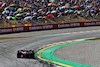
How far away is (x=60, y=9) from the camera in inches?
1673

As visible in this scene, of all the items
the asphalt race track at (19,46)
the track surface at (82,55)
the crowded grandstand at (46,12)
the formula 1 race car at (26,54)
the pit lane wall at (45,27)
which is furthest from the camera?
the crowded grandstand at (46,12)

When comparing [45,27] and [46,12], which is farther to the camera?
[46,12]

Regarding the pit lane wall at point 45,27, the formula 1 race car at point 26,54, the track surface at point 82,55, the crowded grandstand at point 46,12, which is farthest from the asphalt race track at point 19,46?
the crowded grandstand at point 46,12

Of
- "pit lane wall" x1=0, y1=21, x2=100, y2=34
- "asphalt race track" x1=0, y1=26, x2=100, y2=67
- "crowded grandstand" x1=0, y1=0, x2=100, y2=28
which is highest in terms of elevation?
"crowded grandstand" x1=0, y1=0, x2=100, y2=28

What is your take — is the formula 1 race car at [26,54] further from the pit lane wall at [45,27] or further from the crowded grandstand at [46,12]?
the crowded grandstand at [46,12]

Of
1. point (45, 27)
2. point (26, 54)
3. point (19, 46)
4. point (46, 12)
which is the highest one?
point (46, 12)

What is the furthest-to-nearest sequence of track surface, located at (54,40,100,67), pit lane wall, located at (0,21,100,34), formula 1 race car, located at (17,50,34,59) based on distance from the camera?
1. pit lane wall, located at (0,21,100,34)
2. formula 1 race car, located at (17,50,34,59)
3. track surface, located at (54,40,100,67)

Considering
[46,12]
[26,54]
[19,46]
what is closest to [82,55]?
[26,54]

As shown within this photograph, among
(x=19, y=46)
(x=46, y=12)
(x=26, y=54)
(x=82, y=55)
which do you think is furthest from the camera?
(x=46, y=12)

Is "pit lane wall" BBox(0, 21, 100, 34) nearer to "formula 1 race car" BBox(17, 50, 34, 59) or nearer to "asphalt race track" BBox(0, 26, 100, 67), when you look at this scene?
"asphalt race track" BBox(0, 26, 100, 67)

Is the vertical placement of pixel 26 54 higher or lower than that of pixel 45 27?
lower

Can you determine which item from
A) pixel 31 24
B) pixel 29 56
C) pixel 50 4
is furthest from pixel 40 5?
pixel 29 56

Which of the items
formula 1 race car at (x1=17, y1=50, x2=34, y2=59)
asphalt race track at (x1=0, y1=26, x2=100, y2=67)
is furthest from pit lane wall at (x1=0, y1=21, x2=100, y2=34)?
formula 1 race car at (x1=17, y1=50, x2=34, y2=59)

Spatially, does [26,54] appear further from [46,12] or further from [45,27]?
[46,12]
